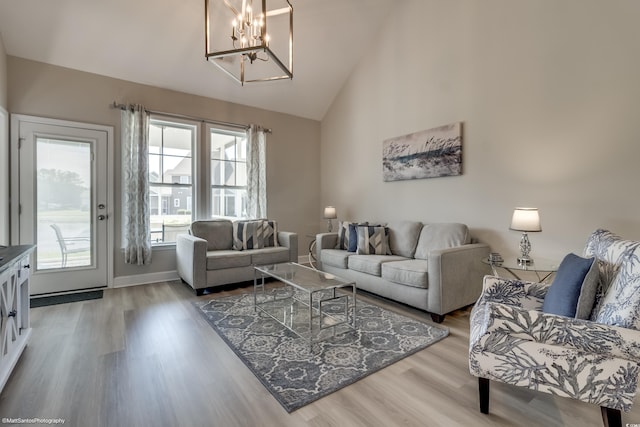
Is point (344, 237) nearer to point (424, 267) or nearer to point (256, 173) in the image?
point (424, 267)

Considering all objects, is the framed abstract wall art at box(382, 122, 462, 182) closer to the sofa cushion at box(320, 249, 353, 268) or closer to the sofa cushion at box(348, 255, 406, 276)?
the sofa cushion at box(348, 255, 406, 276)

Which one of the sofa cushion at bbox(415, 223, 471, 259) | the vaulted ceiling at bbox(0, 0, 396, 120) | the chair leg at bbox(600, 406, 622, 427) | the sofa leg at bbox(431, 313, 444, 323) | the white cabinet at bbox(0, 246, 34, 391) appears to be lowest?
the sofa leg at bbox(431, 313, 444, 323)

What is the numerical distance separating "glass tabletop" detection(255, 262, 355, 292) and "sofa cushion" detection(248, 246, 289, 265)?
83 centimetres

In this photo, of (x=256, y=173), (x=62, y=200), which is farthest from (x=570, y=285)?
(x=62, y=200)

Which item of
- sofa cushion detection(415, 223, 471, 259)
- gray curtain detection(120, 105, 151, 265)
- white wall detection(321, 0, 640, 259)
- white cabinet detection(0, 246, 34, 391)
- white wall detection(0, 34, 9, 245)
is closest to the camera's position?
white cabinet detection(0, 246, 34, 391)

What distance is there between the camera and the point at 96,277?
3770mm

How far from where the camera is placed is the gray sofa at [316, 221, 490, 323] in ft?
9.00

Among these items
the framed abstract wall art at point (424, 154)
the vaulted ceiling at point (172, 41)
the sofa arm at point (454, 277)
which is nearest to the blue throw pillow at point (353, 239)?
the framed abstract wall art at point (424, 154)

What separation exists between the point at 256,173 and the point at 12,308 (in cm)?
332

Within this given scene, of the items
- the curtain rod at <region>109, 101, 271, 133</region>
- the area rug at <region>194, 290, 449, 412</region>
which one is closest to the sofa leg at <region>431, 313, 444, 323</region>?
the area rug at <region>194, 290, 449, 412</region>

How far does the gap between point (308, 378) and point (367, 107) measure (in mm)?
3974

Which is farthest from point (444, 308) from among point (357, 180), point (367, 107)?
point (367, 107)

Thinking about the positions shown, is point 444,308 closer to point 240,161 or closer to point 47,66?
point 240,161

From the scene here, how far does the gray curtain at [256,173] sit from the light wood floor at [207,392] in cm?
258
